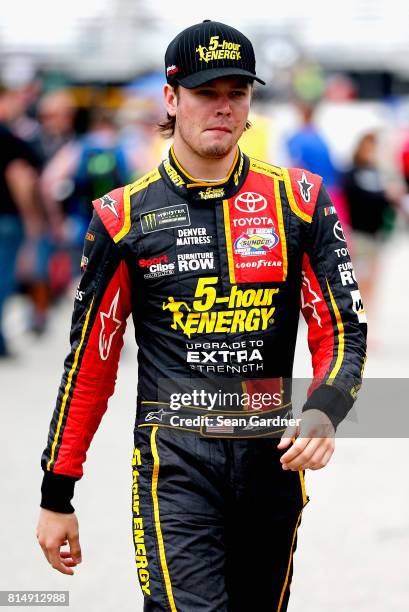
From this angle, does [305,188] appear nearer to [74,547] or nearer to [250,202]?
[250,202]

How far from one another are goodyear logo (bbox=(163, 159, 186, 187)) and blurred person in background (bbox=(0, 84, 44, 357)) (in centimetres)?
780

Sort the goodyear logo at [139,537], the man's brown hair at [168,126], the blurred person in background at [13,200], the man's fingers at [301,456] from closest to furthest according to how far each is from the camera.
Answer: the man's fingers at [301,456]
the goodyear logo at [139,537]
the man's brown hair at [168,126]
the blurred person in background at [13,200]

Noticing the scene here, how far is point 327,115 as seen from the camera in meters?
24.9

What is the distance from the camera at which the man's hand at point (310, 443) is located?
3.52 m

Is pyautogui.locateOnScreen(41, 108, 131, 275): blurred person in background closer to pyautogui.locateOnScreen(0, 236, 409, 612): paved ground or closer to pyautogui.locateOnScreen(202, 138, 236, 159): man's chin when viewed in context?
pyautogui.locateOnScreen(0, 236, 409, 612): paved ground

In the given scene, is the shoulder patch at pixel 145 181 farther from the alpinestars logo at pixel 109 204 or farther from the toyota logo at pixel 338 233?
the toyota logo at pixel 338 233

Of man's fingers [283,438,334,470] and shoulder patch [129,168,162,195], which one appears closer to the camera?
man's fingers [283,438,334,470]

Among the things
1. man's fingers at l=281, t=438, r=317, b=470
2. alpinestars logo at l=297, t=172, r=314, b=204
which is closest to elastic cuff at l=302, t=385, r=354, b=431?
man's fingers at l=281, t=438, r=317, b=470

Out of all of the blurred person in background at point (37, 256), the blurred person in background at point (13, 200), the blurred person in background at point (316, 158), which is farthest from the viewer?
the blurred person in background at point (37, 256)

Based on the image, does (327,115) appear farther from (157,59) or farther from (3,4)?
(3,4)

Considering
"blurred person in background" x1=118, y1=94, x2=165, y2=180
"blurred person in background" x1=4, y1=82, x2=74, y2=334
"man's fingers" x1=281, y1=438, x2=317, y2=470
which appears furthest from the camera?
"blurred person in background" x1=118, y1=94, x2=165, y2=180

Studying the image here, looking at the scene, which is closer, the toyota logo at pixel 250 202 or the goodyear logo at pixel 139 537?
the goodyear logo at pixel 139 537

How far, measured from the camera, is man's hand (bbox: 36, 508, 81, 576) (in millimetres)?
3920

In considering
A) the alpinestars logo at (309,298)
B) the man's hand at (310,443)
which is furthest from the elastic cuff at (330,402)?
the alpinestars logo at (309,298)
